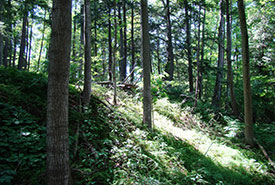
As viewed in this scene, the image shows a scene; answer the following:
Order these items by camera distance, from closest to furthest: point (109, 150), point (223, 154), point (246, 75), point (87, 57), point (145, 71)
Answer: point (109, 150), point (87, 57), point (145, 71), point (223, 154), point (246, 75)

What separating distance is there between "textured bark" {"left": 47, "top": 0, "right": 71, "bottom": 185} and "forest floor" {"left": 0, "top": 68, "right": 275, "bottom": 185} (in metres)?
0.47

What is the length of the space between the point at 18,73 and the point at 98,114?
109 inches

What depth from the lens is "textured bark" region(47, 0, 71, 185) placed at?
267cm

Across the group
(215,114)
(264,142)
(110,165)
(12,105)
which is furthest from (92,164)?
(215,114)

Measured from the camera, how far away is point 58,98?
2.69 metres

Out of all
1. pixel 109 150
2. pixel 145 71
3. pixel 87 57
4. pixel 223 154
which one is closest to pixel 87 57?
pixel 87 57

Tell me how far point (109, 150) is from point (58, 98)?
230 centimetres

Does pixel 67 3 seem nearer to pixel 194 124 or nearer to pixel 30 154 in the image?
pixel 30 154

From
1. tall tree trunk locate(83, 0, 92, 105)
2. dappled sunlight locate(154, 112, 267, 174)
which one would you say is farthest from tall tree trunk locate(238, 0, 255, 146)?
tall tree trunk locate(83, 0, 92, 105)

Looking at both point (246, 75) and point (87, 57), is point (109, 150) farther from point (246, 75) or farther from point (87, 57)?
point (246, 75)

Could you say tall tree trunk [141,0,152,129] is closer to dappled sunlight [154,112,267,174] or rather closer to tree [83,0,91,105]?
dappled sunlight [154,112,267,174]

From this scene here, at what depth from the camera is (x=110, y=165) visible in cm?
390

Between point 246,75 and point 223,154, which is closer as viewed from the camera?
point 223,154

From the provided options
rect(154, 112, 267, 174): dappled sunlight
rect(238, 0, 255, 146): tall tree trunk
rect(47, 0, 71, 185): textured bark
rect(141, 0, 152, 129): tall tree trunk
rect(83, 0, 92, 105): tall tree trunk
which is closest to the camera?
rect(47, 0, 71, 185): textured bark
